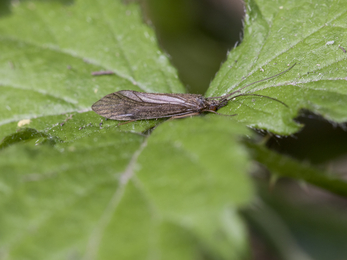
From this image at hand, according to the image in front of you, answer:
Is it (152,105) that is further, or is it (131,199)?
(152,105)

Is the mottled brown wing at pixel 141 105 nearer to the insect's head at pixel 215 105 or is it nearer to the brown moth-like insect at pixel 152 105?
the brown moth-like insect at pixel 152 105

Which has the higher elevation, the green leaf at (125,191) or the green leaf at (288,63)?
the green leaf at (288,63)

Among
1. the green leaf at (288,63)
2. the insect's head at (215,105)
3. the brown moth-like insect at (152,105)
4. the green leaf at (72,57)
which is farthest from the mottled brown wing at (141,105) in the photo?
the green leaf at (288,63)

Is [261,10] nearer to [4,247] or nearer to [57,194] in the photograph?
[57,194]

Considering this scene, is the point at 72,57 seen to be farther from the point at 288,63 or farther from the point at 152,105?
the point at 288,63

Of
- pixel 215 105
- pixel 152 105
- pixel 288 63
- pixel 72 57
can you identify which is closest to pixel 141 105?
pixel 152 105

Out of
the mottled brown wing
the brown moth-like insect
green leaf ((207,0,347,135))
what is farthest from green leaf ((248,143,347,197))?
the mottled brown wing
